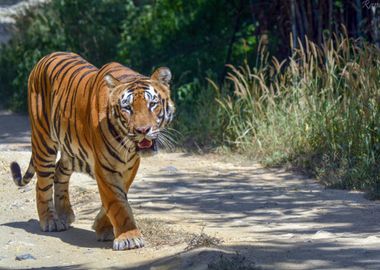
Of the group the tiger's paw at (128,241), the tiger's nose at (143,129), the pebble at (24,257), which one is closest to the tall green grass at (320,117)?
the tiger's paw at (128,241)

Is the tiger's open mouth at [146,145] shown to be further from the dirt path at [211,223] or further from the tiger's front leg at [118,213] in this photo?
the dirt path at [211,223]

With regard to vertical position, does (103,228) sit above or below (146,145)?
below

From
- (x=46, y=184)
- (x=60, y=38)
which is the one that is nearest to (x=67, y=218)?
(x=46, y=184)

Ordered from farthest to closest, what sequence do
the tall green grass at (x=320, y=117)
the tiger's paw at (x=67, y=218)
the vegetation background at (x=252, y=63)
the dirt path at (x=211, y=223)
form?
the vegetation background at (x=252, y=63), the tall green grass at (x=320, y=117), the tiger's paw at (x=67, y=218), the dirt path at (x=211, y=223)

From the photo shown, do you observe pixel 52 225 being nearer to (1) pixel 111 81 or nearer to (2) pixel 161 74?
(1) pixel 111 81

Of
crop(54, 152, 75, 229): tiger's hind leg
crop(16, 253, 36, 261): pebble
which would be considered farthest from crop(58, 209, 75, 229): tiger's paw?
crop(16, 253, 36, 261): pebble

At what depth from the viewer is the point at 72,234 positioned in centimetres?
811

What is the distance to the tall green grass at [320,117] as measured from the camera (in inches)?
387

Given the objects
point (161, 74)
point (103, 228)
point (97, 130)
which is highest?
point (161, 74)

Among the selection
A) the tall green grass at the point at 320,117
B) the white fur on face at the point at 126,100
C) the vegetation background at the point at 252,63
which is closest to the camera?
the white fur on face at the point at 126,100

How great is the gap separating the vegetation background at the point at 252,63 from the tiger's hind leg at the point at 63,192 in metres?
2.74

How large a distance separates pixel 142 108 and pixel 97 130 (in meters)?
0.44

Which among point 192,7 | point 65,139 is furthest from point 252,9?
point 65,139

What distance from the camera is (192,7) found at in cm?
1466
